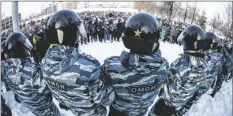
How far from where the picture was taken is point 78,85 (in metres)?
2.74

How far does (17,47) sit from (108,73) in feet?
4.10

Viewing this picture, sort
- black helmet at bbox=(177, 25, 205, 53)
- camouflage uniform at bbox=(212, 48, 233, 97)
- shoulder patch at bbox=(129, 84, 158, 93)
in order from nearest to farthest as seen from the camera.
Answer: shoulder patch at bbox=(129, 84, 158, 93), black helmet at bbox=(177, 25, 205, 53), camouflage uniform at bbox=(212, 48, 233, 97)

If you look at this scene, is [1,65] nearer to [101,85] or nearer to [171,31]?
[101,85]

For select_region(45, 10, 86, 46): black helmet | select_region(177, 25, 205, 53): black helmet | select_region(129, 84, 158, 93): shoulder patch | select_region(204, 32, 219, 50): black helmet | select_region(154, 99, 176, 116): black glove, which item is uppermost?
select_region(45, 10, 86, 46): black helmet

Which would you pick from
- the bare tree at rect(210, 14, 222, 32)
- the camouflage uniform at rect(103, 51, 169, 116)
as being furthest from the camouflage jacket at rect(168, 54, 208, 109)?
the bare tree at rect(210, 14, 222, 32)

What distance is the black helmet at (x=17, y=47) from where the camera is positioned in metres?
3.54

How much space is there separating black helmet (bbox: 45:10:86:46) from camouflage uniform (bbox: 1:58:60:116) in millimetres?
665

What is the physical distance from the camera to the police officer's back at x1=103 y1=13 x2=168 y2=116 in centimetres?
282

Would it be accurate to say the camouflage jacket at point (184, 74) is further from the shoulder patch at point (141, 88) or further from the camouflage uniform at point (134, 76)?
the shoulder patch at point (141, 88)

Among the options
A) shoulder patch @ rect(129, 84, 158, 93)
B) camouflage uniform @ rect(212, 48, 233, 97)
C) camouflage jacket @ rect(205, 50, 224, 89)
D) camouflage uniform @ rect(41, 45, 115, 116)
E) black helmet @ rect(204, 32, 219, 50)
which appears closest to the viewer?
camouflage uniform @ rect(41, 45, 115, 116)

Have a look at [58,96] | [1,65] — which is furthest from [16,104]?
[58,96]

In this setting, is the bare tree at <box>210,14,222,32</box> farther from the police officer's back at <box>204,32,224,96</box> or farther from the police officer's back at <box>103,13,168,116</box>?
the police officer's back at <box>103,13,168,116</box>

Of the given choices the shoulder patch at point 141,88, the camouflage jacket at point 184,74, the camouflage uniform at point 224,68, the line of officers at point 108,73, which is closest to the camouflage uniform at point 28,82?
the line of officers at point 108,73

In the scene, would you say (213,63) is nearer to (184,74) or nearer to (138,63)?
(184,74)
